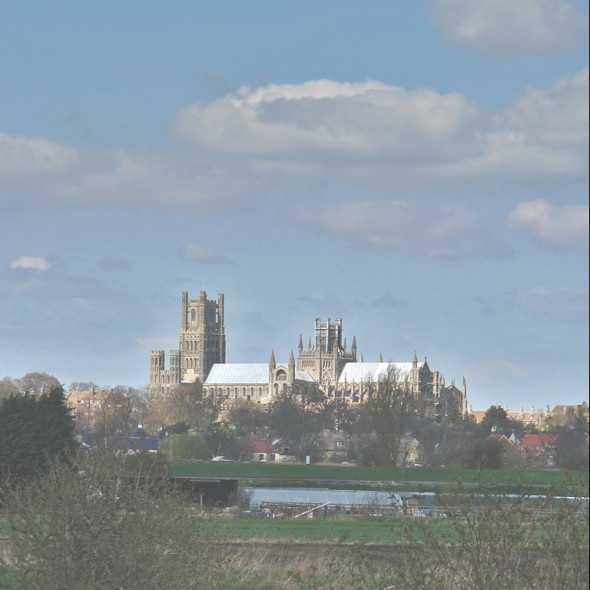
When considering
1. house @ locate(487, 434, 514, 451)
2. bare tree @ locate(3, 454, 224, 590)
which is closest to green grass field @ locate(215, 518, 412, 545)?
bare tree @ locate(3, 454, 224, 590)

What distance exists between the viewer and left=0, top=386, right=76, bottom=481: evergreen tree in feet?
160

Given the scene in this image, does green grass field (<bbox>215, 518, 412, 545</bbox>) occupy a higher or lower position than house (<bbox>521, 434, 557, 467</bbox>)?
lower

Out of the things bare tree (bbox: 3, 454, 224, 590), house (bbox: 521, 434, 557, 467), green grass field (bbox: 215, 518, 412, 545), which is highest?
house (bbox: 521, 434, 557, 467)

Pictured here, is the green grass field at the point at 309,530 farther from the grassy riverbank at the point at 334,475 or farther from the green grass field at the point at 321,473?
the green grass field at the point at 321,473

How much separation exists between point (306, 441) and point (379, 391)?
172ft

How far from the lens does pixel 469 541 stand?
12.4 meters

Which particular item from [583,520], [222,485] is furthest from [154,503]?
[222,485]

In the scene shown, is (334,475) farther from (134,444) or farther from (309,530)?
(309,530)

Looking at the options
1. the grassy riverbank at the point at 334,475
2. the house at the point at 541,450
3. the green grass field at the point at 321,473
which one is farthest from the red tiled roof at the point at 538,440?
the green grass field at the point at 321,473

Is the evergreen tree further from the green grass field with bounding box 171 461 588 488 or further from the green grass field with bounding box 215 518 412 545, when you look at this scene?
the green grass field with bounding box 171 461 588 488

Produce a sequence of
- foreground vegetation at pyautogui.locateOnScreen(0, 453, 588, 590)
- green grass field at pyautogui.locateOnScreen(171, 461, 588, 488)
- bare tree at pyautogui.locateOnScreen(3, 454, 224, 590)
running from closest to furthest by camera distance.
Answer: foreground vegetation at pyautogui.locateOnScreen(0, 453, 588, 590) < bare tree at pyautogui.locateOnScreen(3, 454, 224, 590) < green grass field at pyautogui.locateOnScreen(171, 461, 588, 488)

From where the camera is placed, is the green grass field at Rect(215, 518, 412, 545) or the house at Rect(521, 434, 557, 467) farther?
the house at Rect(521, 434, 557, 467)

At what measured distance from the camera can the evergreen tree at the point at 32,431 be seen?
160ft

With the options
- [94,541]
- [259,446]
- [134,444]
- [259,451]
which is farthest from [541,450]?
[94,541]
